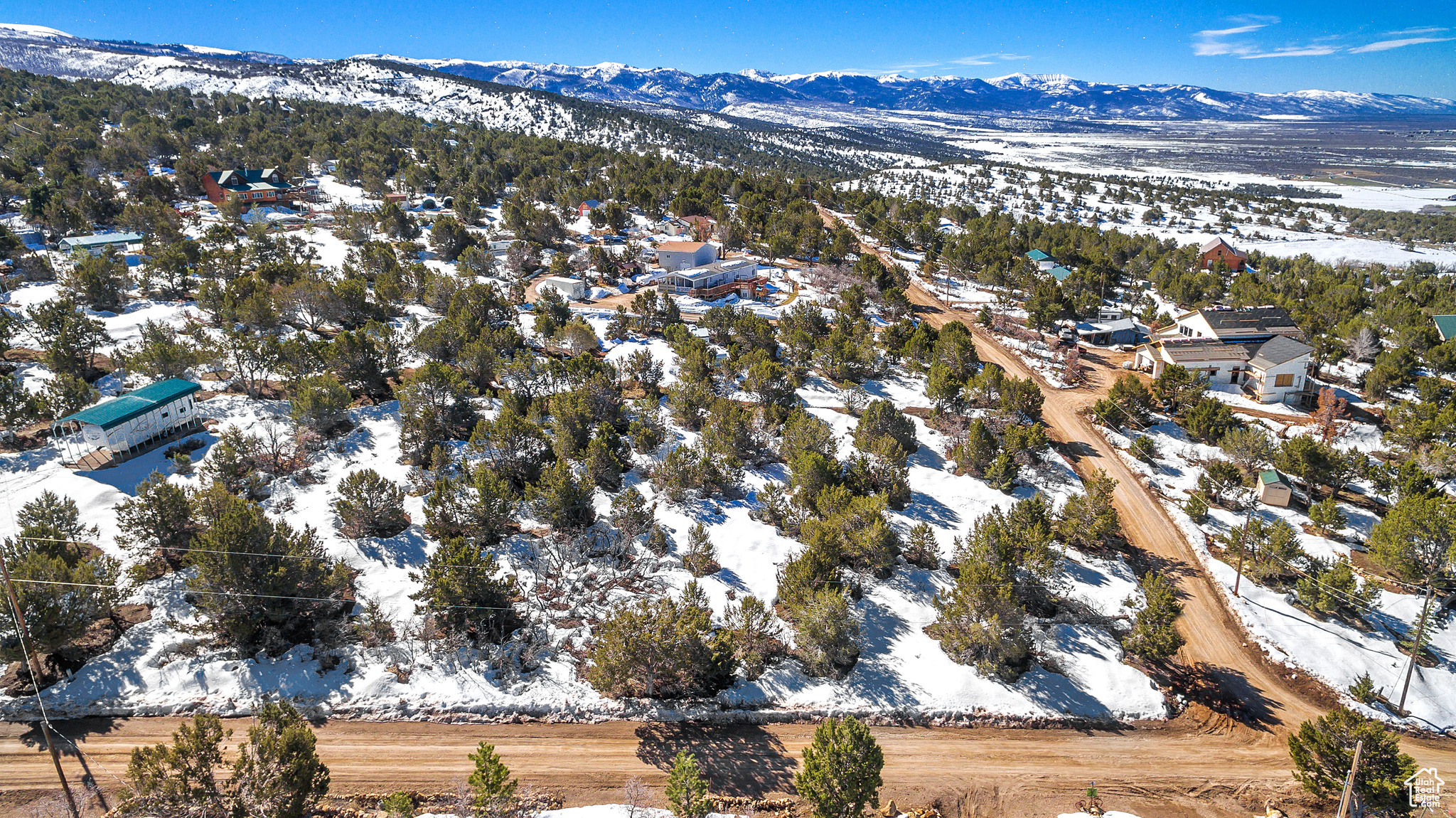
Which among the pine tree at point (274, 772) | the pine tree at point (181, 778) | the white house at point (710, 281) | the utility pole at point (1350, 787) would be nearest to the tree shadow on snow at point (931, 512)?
the utility pole at point (1350, 787)

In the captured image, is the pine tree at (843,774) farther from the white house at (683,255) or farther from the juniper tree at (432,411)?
the white house at (683,255)

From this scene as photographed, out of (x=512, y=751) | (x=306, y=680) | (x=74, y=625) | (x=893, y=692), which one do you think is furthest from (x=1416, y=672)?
(x=74, y=625)

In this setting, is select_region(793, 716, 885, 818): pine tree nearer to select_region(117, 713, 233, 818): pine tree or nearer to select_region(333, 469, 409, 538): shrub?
select_region(117, 713, 233, 818): pine tree

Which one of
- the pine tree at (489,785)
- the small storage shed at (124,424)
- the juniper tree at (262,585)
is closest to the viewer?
the pine tree at (489,785)

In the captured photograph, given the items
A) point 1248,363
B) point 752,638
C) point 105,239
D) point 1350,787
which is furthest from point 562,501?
point 105,239

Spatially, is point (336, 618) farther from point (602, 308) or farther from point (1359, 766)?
point (602, 308)

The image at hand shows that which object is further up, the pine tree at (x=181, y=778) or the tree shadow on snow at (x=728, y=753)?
the pine tree at (x=181, y=778)
